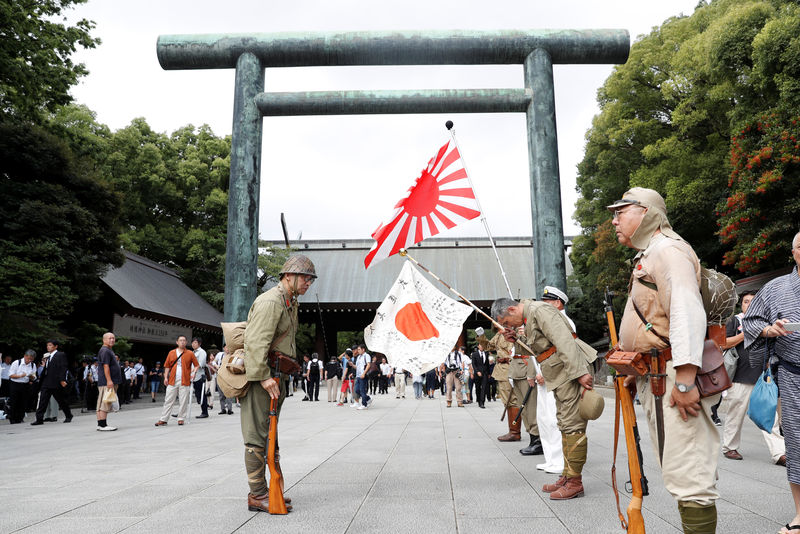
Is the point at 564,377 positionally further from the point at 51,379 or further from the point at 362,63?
the point at 51,379

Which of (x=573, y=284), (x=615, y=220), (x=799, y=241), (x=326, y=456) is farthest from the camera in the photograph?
(x=573, y=284)

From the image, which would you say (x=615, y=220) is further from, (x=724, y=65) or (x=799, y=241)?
(x=724, y=65)

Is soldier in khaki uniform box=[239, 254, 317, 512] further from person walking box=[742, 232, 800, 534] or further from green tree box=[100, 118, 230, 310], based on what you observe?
green tree box=[100, 118, 230, 310]

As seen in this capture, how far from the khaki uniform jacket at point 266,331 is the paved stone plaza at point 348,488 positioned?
100 cm

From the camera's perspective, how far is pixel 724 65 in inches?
633

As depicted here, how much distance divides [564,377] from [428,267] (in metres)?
27.3

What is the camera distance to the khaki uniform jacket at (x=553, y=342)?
449cm

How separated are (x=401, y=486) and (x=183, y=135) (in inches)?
1172

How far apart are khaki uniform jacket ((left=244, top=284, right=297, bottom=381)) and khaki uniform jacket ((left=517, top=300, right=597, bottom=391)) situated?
80.0 inches

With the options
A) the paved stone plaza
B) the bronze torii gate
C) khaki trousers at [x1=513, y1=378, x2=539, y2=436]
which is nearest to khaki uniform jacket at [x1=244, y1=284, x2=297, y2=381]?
the paved stone plaza

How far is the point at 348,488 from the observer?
14.9 ft

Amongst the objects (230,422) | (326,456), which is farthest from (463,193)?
(230,422)

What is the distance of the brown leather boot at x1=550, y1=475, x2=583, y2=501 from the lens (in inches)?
163

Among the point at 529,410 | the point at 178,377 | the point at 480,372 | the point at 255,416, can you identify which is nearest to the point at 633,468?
the point at 255,416
